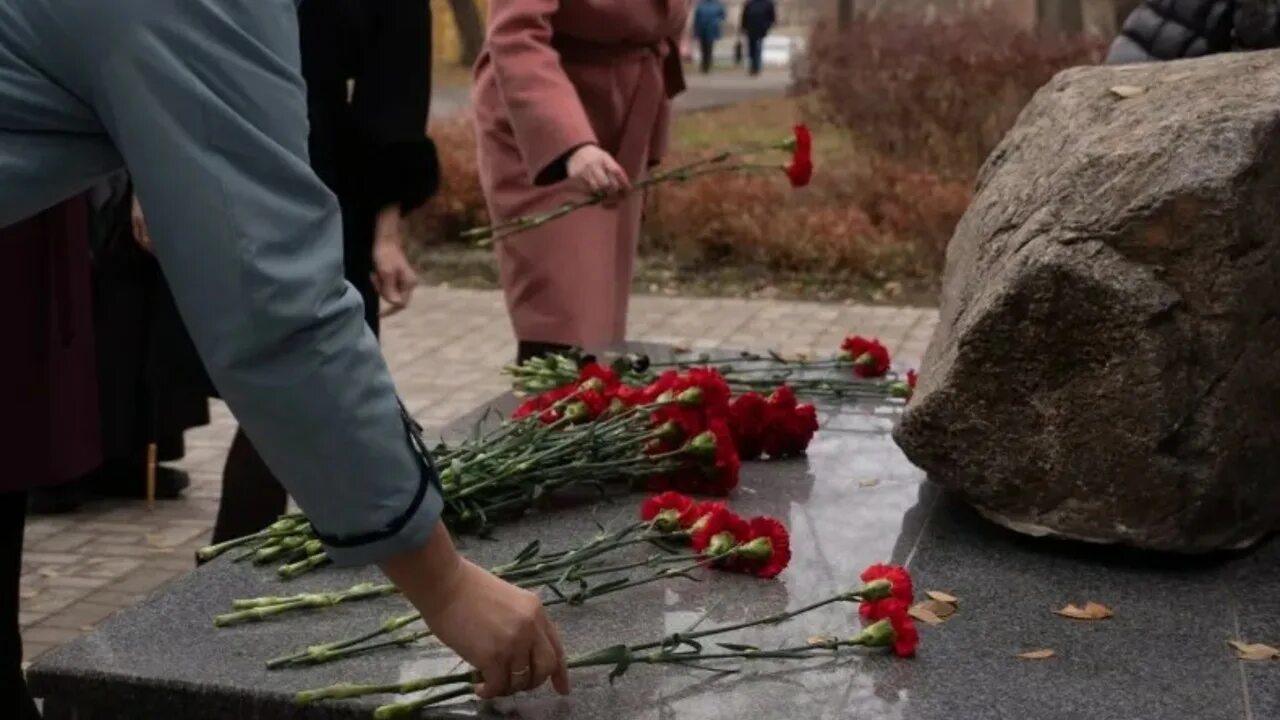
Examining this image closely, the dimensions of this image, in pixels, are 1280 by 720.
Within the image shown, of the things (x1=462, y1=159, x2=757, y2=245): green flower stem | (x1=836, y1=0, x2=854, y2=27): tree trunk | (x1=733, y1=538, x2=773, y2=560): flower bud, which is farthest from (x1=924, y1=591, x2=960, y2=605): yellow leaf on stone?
(x1=836, y1=0, x2=854, y2=27): tree trunk

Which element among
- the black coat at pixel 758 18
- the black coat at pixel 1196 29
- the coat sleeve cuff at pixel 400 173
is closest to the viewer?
the coat sleeve cuff at pixel 400 173

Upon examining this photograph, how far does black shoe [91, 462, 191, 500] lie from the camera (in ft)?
18.9

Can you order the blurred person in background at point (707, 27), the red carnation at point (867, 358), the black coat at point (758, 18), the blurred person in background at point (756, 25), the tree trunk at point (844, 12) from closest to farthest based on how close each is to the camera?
the red carnation at point (867, 358) → the tree trunk at point (844, 12) → the blurred person in background at point (756, 25) → the black coat at point (758, 18) → the blurred person in background at point (707, 27)

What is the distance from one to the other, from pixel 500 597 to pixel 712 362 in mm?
2474

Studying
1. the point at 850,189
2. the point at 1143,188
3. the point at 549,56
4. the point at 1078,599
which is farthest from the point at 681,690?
the point at 850,189

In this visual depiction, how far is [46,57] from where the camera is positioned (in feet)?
4.96

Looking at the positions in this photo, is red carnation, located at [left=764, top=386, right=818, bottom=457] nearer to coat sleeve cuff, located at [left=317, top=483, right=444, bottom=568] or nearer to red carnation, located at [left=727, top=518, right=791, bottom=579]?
red carnation, located at [left=727, top=518, right=791, bottom=579]

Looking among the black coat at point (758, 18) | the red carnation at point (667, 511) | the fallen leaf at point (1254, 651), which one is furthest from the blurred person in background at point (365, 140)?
the black coat at point (758, 18)

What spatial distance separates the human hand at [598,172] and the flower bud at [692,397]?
801 millimetres

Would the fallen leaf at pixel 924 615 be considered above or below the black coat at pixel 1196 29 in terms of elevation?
below

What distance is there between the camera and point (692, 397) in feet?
10.8

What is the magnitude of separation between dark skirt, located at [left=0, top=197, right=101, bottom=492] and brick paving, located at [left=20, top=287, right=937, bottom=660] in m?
0.28

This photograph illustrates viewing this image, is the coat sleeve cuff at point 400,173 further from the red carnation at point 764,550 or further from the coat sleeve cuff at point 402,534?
the coat sleeve cuff at point 402,534

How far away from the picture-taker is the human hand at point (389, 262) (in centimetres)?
385
